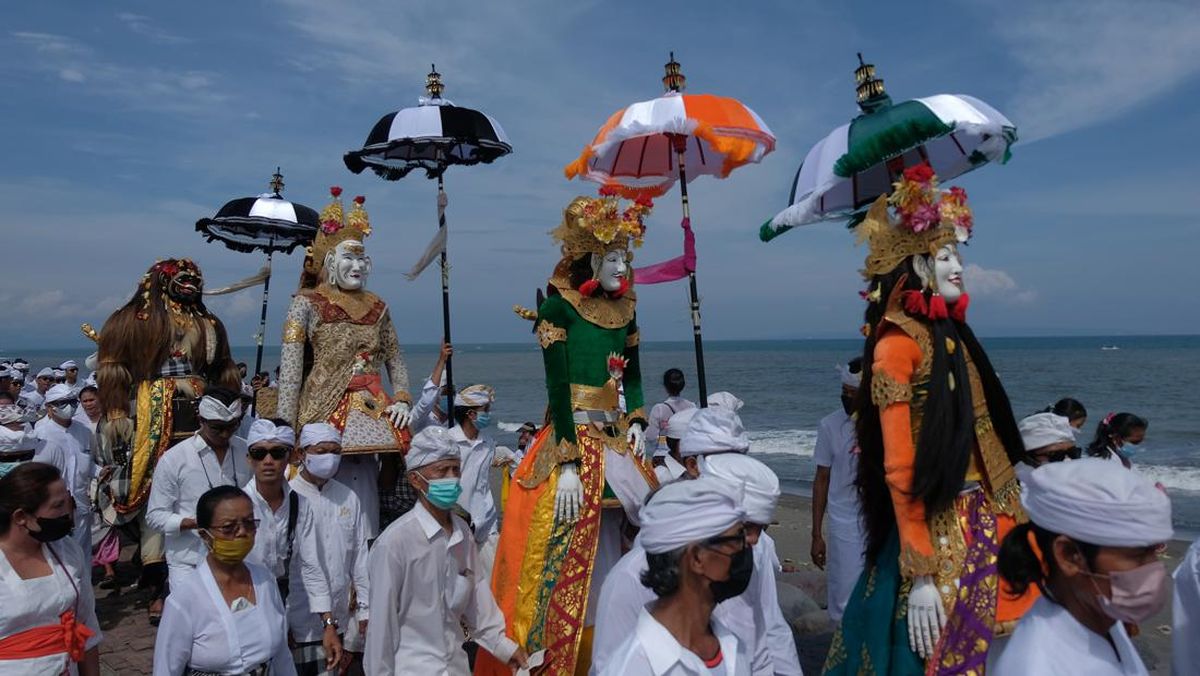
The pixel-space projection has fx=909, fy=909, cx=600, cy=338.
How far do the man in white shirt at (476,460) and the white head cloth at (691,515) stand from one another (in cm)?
397

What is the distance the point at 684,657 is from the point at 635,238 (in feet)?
11.5

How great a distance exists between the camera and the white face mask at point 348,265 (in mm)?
6879

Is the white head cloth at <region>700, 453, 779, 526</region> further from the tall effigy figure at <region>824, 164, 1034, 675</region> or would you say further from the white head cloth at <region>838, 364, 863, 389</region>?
the white head cloth at <region>838, 364, 863, 389</region>

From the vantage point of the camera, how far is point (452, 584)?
4.42 meters

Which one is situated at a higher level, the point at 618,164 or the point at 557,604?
the point at 618,164

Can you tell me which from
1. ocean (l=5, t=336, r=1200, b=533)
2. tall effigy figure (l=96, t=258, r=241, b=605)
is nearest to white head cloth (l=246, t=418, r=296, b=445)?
tall effigy figure (l=96, t=258, r=241, b=605)

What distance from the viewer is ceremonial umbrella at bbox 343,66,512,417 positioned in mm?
7301

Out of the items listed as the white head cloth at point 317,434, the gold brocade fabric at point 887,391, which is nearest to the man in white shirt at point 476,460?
the white head cloth at point 317,434

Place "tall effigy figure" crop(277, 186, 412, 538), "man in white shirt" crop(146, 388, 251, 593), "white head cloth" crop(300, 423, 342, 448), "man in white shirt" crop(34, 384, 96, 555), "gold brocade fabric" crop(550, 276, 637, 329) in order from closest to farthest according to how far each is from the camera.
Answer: "gold brocade fabric" crop(550, 276, 637, 329) < "man in white shirt" crop(146, 388, 251, 593) < "white head cloth" crop(300, 423, 342, 448) < "tall effigy figure" crop(277, 186, 412, 538) < "man in white shirt" crop(34, 384, 96, 555)

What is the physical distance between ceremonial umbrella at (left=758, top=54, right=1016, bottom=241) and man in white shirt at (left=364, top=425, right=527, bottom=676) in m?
2.58

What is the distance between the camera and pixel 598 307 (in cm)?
562

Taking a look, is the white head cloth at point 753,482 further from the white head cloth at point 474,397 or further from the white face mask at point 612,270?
the white head cloth at point 474,397

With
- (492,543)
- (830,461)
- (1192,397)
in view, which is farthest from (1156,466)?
(1192,397)

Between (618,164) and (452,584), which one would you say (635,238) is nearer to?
(618,164)
